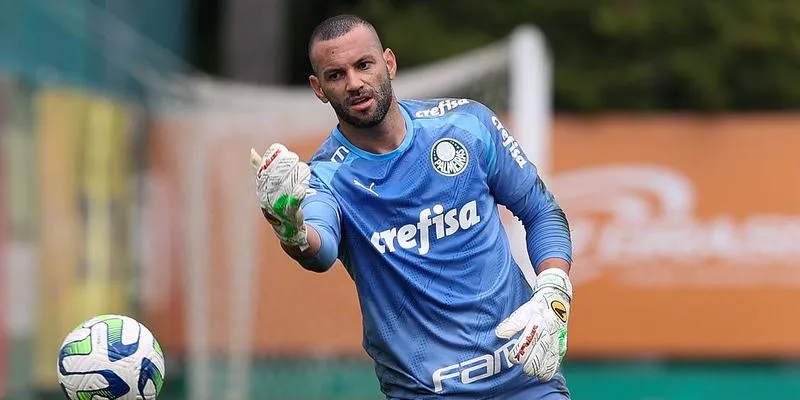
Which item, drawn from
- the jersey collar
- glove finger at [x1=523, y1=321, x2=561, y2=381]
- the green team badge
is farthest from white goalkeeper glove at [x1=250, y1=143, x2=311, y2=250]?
glove finger at [x1=523, y1=321, x2=561, y2=381]

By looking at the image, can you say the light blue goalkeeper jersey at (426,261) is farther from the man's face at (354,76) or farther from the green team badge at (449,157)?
the man's face at (354,76)

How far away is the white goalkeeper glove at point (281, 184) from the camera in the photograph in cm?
509

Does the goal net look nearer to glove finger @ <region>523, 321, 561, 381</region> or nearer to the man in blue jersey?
the man in blue jersey

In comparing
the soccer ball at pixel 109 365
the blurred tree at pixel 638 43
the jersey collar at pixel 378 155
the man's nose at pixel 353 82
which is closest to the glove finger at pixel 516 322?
the jersey collar at pixel 378 155

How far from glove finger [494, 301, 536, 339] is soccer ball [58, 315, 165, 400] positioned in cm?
135

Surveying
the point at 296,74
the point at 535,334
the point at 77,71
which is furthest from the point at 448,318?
the point at 296,74

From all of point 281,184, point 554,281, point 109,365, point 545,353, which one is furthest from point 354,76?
point 109,365

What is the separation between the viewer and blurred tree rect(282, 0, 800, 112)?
20.3 metres

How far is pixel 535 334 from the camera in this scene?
5.50 metres

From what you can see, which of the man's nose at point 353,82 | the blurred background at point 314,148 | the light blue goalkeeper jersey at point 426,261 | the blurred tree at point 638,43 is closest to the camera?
the man's nose at point 353,82

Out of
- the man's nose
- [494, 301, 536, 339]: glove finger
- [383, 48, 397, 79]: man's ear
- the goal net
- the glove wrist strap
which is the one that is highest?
Answer: the goal net

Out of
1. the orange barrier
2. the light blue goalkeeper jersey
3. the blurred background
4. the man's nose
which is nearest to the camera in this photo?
the man's nose

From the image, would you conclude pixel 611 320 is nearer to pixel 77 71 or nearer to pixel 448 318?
pixel 77 71

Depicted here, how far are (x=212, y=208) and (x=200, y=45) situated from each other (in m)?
8.26
